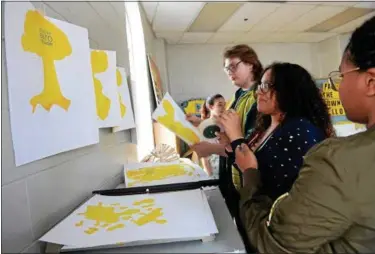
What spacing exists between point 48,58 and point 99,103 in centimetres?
37

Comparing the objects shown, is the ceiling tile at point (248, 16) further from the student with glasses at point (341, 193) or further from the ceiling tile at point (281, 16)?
the student with glasses at point (341, 193)

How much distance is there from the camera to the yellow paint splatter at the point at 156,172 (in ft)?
3.75

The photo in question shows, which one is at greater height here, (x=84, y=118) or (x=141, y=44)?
(x=141, y=44)

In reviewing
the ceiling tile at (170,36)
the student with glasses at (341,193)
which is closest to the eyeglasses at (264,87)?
the student with glasses at (341,193)

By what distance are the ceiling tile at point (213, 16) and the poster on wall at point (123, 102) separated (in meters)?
2.65

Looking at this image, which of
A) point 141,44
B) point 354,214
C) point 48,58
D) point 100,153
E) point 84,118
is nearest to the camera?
point 354,214

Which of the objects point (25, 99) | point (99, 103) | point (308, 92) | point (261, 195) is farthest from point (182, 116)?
point (25, 99)

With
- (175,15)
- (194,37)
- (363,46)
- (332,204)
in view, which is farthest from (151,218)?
(194,37)

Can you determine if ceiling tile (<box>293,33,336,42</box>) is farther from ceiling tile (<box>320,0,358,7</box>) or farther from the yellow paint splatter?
the yellow paint splatter

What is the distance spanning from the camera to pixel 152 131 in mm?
3359

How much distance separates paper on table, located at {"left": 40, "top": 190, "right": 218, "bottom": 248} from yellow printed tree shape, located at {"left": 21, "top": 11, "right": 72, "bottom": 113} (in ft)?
0.89

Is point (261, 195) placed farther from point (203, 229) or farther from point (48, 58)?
point (48, 58)

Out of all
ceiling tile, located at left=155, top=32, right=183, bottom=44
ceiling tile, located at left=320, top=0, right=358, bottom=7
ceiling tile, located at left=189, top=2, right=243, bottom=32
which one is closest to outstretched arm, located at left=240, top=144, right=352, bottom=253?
ceiling tile, located at left=189, top=2, right=243, bottom=32

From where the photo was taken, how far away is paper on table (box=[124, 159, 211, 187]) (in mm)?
1092
